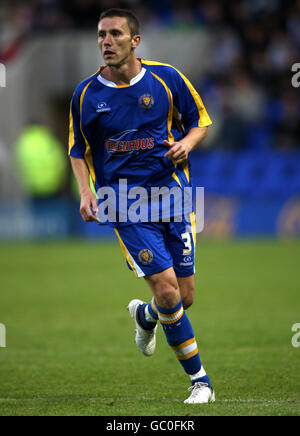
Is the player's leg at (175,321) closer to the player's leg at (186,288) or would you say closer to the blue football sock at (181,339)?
the blue football sock at (181,339)

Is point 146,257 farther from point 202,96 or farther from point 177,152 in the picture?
point 202,96

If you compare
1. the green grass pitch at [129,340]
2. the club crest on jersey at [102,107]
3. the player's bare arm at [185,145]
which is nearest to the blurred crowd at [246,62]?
the green grass pitch at [129,340]

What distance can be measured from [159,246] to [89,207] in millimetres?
563

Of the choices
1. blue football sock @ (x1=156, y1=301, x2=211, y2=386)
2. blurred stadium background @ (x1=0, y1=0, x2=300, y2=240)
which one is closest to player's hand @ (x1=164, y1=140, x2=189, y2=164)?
blue football sock @ (x1=156, y1=301, x2=211, y2=386)

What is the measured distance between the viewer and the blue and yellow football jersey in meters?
5.75

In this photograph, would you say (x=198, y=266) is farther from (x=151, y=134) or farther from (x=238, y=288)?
(x=151, y=134)

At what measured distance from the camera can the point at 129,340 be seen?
27.9ft

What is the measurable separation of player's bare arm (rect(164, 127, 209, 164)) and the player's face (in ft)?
2.30

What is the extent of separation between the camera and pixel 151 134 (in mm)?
5777

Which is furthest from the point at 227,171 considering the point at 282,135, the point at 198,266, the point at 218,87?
the point at 198,266

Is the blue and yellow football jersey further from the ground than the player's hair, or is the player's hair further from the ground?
the player's hair

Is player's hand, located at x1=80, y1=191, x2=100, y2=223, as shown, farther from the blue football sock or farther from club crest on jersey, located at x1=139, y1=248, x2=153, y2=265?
the blue football sock

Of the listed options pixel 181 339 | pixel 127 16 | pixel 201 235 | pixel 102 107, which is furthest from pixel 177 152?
pixel 201 235

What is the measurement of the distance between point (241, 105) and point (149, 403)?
51.5 feet
